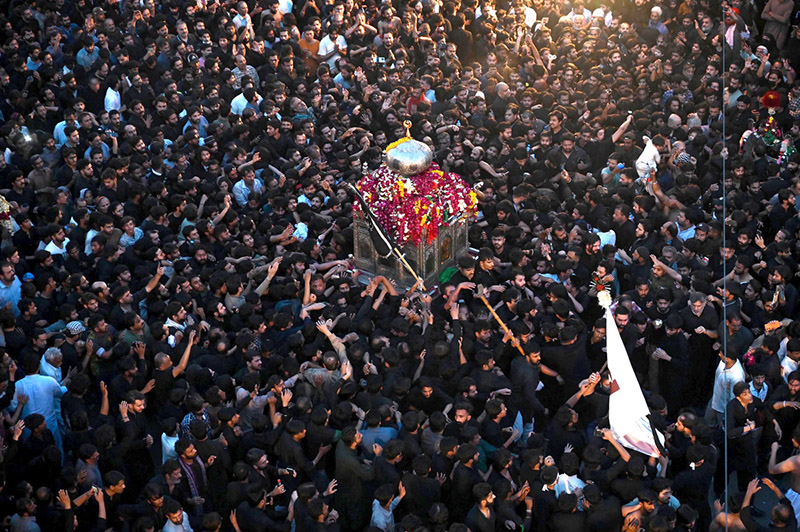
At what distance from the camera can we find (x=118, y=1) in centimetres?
2141

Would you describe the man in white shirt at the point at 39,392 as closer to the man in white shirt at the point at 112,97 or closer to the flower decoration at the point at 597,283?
the flower decoration at the point at 597,283

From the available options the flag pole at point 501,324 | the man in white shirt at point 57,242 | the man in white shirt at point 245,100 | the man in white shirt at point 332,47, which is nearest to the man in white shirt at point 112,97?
the man in white shirt at point 245,100

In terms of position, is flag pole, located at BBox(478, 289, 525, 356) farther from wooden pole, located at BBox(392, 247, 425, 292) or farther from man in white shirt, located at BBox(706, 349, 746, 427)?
man in white shirt, located at BBox(706, 349, 746, 427)

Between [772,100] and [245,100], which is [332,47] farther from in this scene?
[772,100]

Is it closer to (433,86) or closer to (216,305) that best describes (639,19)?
(433,86)

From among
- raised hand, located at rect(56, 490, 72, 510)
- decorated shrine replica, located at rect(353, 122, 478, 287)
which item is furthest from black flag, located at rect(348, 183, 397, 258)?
raised hand, located at rect(56, 490, 72, 510)

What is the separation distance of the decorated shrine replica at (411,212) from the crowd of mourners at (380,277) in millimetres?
397

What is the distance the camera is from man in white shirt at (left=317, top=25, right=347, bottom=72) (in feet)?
69.0

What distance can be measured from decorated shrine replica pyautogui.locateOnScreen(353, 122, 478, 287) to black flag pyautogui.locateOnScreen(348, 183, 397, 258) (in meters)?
0.05

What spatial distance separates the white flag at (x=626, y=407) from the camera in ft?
35.8

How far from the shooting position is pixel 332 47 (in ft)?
69.3

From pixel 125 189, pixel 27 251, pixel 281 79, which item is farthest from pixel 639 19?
pixel 27 251

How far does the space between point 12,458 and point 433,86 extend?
1162 centimetres

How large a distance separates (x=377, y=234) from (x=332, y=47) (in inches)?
290
